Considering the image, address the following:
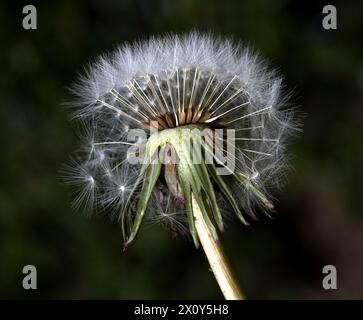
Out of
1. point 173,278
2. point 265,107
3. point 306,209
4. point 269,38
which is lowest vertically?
point 173,278

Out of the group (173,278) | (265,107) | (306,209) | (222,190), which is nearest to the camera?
(222,190)

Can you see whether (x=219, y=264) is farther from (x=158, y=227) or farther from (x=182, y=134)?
(x=158, y=227)

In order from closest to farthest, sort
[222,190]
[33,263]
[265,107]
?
[222,190] < [265,107] < [33,263]

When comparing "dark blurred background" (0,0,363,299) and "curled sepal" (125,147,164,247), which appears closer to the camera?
"curled sepal" (125,147,164,247)

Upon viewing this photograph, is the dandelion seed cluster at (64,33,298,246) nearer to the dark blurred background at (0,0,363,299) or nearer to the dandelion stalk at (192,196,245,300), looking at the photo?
the dandelion stalk at (192,196,245,300)

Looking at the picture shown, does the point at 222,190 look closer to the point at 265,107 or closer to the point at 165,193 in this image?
the point at 165,193

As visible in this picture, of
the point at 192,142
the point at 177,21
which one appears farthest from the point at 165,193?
the point at 177,21

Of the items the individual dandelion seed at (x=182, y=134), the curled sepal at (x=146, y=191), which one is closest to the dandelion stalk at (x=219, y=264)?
the individual dandelion seed at (x=182, y=134)

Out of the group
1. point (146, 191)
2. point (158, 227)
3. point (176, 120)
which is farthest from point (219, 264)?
→ point (158, 227)

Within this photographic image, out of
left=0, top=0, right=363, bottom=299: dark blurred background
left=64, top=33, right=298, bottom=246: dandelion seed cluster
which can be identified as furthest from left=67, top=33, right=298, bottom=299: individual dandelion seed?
left=0, top=0, right=363, bottom=299: dark blurred background
